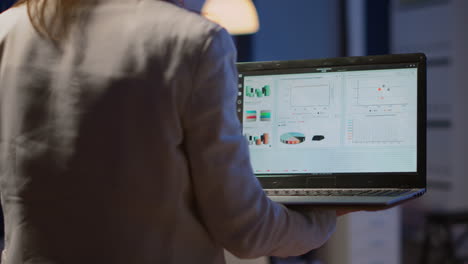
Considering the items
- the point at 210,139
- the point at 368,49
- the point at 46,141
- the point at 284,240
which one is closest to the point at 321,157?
the point at 284,240

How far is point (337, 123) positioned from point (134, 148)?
665 mm

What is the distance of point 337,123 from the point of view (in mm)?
1493

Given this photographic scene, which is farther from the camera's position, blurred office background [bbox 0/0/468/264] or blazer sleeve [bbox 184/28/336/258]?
blurred office background [bbox 0/0/468/264]

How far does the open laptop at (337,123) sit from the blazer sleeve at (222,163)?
1.36ft

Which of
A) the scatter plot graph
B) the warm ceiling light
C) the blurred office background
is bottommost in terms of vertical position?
the blurred office background

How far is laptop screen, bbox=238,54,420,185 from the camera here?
146cm

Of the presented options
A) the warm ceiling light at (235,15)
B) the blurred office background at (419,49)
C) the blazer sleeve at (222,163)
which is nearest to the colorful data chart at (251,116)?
the blazer sleeve at (222,163)

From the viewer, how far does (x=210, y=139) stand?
3.11ft

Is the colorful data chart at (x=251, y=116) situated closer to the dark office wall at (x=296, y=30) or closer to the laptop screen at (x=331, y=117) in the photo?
the laptop screen at (x=331, y=117)

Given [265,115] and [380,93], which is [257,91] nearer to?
[265,115]

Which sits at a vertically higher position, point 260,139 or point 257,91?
point 257,91

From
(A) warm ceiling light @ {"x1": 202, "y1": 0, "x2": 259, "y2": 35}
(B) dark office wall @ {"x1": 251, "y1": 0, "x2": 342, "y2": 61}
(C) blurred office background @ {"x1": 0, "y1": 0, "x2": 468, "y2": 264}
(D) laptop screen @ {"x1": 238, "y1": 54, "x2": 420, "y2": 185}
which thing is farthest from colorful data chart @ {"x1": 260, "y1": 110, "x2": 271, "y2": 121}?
(B) dark office wall @ {"x1": 251, "y1": 0, "x2": 342, "y2": 61}

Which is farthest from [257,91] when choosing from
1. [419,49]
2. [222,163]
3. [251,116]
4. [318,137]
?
[419,49]

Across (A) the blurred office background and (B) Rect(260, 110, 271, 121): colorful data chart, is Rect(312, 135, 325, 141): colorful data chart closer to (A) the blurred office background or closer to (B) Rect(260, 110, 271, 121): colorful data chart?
(B) Rect(260, 110, 271, 121): colorful data chart
